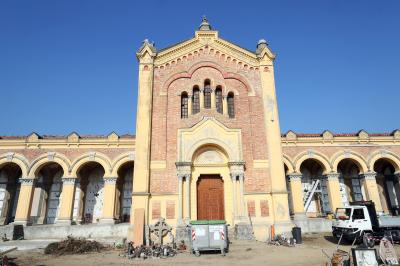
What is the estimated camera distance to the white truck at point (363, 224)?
639 inches

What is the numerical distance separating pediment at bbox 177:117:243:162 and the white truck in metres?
7.14

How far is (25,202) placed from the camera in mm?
22062

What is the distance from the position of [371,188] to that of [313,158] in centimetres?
511

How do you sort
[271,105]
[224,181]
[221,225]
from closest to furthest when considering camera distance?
[221,225]
[224,181]
[271,105]

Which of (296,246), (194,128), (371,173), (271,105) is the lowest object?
(296,246)

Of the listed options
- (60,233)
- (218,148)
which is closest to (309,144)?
(218,148)

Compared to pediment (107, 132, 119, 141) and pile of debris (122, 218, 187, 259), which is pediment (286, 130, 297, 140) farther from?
pediment (107, 132, 119, 141)

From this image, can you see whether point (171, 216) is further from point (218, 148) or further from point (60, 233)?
point (60, 233)

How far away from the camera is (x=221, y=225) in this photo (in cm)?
1348

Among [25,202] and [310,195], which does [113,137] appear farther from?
[310,195]

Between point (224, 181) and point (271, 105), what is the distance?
589 centimetres

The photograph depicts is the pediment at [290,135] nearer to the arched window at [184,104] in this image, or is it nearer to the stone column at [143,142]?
the arched window at [184,104]

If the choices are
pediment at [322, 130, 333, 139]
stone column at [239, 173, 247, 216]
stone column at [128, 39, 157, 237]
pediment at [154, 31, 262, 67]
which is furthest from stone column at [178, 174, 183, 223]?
pediment at [322, 130, 333, 139]

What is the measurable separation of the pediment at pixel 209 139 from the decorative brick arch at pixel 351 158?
36.3 feet
